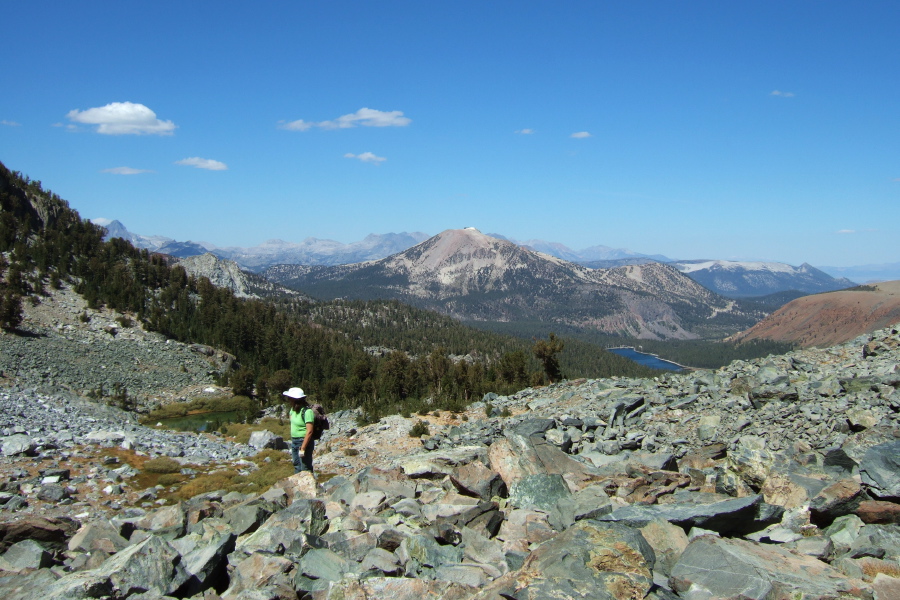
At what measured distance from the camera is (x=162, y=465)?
32.2 m

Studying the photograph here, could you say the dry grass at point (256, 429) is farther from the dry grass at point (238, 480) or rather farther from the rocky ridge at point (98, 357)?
the rocky ridge at point (98, 357)

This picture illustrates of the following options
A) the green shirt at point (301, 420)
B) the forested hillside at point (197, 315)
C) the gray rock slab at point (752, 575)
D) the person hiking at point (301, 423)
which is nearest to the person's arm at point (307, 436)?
the person hiking at point (301, 423)

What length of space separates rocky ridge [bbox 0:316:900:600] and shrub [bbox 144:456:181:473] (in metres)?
9.79

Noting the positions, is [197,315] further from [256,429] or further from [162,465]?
[162,465]

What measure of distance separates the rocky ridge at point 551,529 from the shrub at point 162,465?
979cm

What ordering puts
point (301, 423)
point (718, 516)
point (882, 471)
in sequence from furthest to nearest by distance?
1. point (301, 423)
2. point (882, 471)
3. point (718, 516)

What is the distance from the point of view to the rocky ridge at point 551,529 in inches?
406

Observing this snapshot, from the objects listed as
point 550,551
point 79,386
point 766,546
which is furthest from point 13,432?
point 79,386

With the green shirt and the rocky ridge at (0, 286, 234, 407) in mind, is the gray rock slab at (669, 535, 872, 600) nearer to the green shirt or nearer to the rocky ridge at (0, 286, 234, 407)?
the green shirt

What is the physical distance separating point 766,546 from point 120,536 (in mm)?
16612

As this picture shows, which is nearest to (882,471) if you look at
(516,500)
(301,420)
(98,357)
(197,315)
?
(516,500)

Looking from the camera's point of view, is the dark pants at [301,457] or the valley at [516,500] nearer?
the valley at [516,500]

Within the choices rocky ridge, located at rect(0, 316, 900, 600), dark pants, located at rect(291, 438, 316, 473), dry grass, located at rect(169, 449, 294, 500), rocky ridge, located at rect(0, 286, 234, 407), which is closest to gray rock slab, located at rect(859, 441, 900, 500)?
rocky ridge, located at rect(0, 316, 900, 600)

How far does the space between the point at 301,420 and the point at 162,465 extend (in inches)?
727
